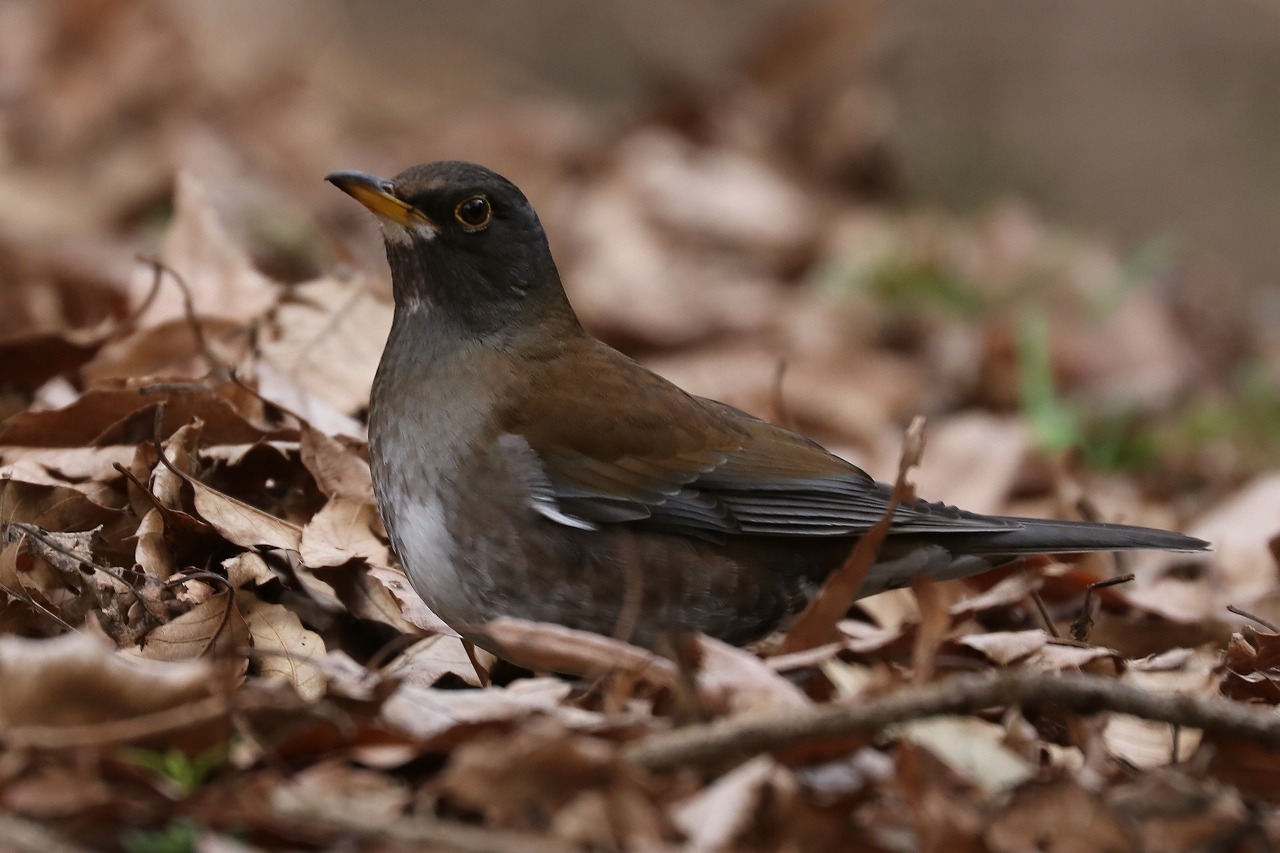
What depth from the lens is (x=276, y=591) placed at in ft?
12.0

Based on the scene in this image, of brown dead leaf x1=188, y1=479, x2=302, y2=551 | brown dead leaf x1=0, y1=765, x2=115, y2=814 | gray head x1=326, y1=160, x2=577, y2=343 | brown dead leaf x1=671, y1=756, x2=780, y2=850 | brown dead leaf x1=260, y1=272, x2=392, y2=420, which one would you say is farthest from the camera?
brown dead leaf x1=260, y1=272, x2=392, y2=420

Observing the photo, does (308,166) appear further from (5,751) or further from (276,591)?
(5,751)

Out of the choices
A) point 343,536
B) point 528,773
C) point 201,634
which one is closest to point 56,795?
point 528,773

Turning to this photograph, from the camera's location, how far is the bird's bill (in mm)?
3887

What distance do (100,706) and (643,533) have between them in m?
1.50

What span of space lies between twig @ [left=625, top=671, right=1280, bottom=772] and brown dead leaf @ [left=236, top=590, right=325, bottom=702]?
943 mm

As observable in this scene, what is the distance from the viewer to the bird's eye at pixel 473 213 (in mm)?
4035

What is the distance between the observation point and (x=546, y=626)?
3.09 meters

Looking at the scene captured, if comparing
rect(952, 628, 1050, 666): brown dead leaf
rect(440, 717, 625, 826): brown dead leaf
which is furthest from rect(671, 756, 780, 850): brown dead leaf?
rect(952, 628, 1050, 666): brown dead leaf

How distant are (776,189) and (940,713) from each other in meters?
8.09

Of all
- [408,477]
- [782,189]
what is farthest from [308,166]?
[408,477]

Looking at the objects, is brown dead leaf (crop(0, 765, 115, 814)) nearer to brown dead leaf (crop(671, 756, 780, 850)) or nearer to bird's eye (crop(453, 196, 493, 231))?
brown dead leaf (crop(671, 756, 780, 850))

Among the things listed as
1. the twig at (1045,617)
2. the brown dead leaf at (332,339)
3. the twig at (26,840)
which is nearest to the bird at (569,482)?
the twig at (1045,617)

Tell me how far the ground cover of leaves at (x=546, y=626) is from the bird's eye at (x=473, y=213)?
0.69 m
